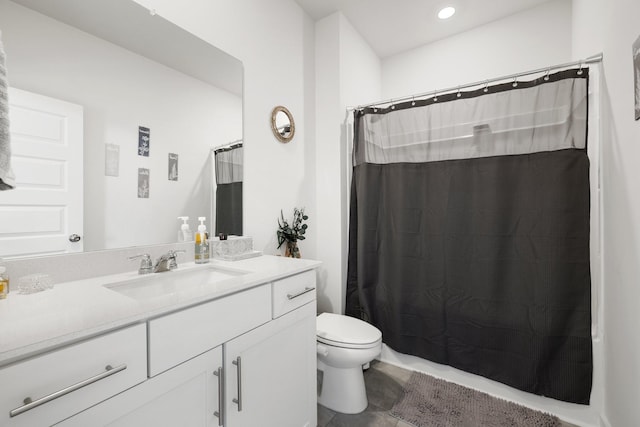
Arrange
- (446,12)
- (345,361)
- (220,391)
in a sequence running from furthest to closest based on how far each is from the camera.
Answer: (446,12) < (345,361) < (220,391)

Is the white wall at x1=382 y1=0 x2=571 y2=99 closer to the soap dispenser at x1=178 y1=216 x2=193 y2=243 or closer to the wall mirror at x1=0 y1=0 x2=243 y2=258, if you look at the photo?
the wall mirror at x1=0 y1=0 x2=243 y2=258

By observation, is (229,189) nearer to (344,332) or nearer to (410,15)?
(344,332)

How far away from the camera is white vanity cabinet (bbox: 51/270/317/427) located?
75 centimetres

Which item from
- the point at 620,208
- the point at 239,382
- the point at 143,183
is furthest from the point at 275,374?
the point at 620,208

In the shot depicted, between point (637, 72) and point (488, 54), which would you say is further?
point (488, 54)

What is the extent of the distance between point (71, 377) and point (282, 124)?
1.68 meters

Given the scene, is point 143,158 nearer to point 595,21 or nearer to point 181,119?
point 181,119

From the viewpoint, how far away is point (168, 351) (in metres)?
0.79

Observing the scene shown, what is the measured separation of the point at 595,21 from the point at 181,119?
2.25m

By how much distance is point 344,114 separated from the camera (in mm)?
2191

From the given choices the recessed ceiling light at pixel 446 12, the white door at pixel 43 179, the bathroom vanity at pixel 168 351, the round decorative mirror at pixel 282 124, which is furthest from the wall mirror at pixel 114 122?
the recessed ceiling light at pixel 446 12

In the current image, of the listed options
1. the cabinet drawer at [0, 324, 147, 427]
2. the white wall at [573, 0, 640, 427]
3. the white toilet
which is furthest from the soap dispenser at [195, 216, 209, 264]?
the white wall at [573, 0, 640, 427]

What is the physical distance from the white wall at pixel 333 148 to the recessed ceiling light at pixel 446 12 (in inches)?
27.8

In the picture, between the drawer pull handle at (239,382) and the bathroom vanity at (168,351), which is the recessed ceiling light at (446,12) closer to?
the bathroom vanity at (168,351)
